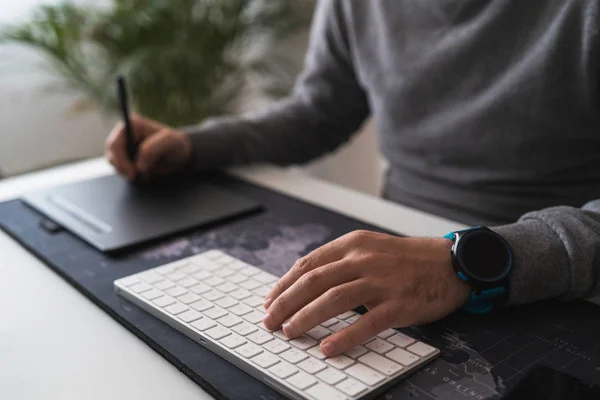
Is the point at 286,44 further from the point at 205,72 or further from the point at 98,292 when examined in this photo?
A: the point at 98,292

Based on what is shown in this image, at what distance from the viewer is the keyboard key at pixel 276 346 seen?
1.84ft

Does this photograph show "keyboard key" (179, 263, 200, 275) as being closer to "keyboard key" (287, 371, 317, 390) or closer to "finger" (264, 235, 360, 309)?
"finger" (264, 235, 360, 309)

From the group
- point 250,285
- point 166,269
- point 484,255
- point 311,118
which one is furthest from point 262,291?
point 311,118

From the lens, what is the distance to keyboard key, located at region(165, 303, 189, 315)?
0.64m

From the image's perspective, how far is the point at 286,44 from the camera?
2307 mm

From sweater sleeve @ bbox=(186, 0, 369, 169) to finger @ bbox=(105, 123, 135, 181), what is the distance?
0.38 feet

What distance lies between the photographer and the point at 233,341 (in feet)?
1.90

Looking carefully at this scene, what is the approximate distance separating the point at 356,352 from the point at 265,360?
0.08 meters

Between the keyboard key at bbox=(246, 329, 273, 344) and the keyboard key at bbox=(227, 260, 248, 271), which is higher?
the keyboard key at bbox=(246, 329, 273, 344)

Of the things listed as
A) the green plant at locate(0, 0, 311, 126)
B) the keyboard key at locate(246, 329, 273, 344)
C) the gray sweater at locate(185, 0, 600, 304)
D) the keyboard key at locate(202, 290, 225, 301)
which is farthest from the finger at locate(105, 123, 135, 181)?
the green plant at locate(0, 0, 311, 126)

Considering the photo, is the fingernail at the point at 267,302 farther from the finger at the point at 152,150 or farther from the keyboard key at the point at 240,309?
the finger at the point at 152,150

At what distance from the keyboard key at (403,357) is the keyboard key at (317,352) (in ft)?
0.19

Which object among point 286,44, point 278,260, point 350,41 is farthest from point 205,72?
point 278,260

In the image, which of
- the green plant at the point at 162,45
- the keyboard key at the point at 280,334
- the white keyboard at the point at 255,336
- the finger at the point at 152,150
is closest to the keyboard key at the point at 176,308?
the white keyboard at the point at 255,336
